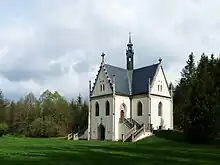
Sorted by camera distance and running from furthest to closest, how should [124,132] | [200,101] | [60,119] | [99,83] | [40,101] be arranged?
[40,101], [60,119], [99,83], [124,132], [200,101]

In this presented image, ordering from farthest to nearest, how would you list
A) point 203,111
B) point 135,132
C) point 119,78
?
point 119,78 < point 135,132 < point 203,111

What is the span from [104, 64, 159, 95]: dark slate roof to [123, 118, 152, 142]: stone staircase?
16.7 ft

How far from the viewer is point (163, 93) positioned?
2221 inches

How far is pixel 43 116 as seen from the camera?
230ft

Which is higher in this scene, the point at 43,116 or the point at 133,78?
the point at 133,78

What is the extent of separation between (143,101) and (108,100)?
→ 5172mm

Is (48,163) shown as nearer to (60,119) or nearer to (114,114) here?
(114,114)

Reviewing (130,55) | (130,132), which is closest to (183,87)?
(130,55)

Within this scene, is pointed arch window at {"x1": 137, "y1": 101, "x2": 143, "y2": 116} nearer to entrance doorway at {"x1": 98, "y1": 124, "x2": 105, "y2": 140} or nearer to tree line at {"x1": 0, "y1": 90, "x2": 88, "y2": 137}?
entrance doorway at {"x1": 98, "y1": 124, "x2": 105, "y2": 140}

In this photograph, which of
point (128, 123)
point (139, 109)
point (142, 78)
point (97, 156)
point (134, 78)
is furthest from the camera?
point (134, 78)

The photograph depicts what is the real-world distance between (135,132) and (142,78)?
392 inches

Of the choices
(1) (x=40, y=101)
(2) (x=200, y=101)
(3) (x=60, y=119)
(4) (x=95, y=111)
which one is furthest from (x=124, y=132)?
(1) (x=40, y=101)

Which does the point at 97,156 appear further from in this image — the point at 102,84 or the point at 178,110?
the point at 178,110

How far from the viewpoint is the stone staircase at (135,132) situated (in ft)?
160
